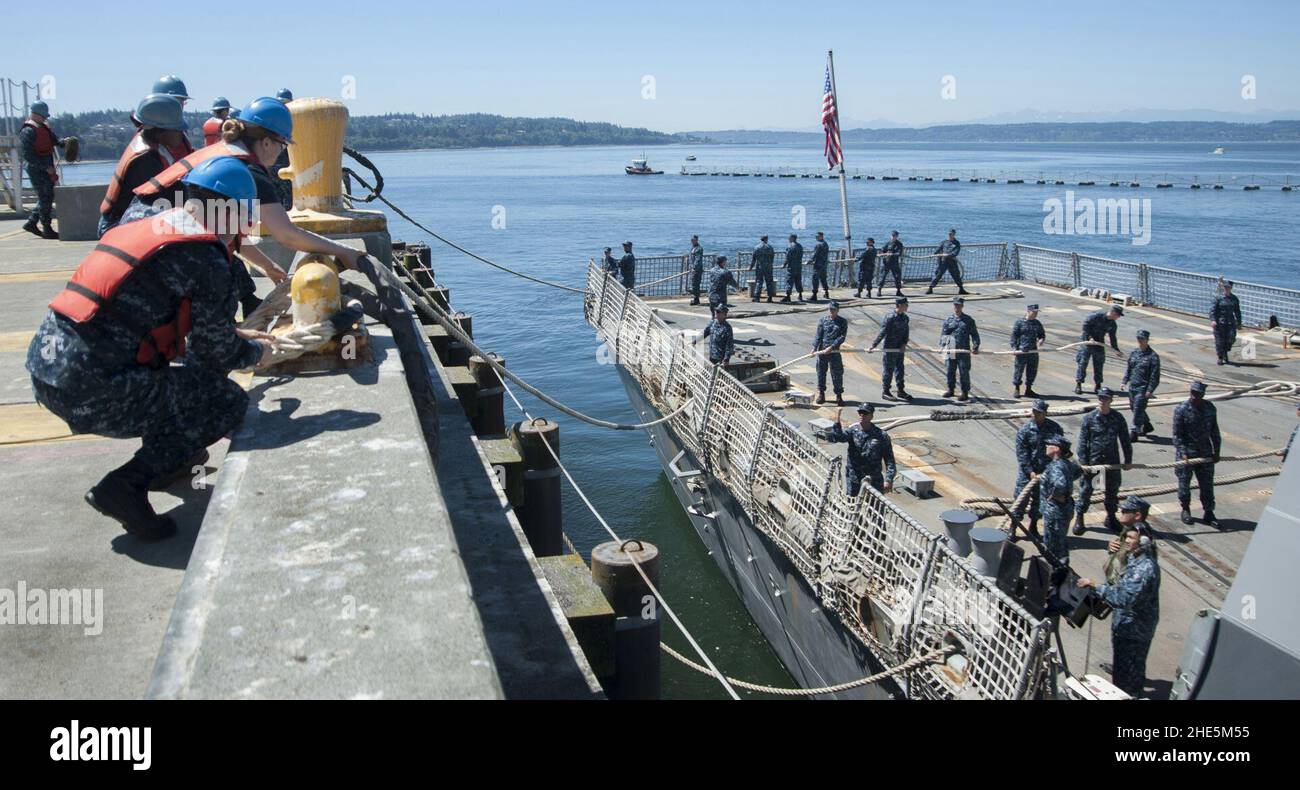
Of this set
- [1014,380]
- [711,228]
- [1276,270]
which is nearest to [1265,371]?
[1014,380]

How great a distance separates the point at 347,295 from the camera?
607 centimetres

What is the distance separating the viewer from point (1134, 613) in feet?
24.6

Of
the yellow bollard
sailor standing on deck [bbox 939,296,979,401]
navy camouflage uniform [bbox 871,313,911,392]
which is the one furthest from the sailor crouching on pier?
sailor standing on deck [bbox 939,296,979,401]

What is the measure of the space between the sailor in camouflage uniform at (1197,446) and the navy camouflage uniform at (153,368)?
1055 centimetres

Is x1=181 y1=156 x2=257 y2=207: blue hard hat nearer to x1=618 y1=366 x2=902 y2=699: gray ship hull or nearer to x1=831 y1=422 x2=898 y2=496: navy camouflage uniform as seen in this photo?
x1=618 y1=366 x2=902 y2=699: gray ship hull

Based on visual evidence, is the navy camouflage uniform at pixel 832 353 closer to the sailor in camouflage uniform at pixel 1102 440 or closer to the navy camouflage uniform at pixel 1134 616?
the sailor in camouflage uniform at pixel 1102 440

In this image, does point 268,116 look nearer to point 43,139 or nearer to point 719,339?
point 719,339

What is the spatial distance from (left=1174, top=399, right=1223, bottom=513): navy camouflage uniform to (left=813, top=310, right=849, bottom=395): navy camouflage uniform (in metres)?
5.25

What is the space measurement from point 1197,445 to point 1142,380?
293 centimetres

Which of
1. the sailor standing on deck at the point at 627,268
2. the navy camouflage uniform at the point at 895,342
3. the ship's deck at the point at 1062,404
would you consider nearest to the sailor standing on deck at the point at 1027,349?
the ship's deck at the point at 1062,404

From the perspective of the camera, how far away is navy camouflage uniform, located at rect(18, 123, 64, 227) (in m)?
14.3

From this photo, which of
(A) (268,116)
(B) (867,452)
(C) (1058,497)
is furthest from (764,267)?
(A) (268,116)

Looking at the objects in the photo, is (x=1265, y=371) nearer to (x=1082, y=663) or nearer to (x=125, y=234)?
(x=1082, y=663)
